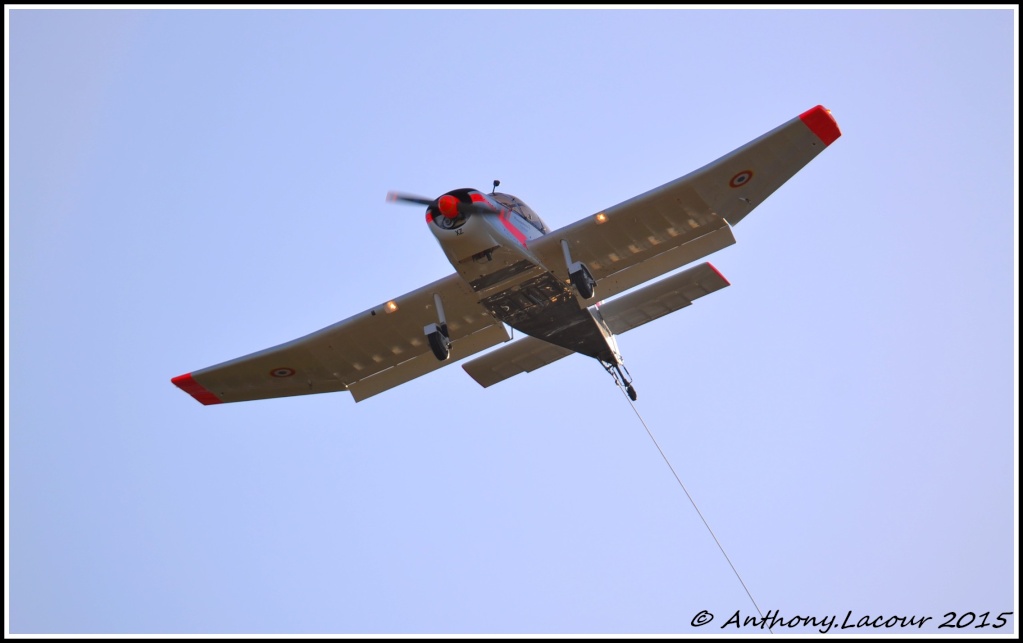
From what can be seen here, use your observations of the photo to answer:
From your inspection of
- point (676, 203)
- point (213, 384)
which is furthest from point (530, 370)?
point (213, 384)

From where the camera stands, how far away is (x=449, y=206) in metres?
21.1

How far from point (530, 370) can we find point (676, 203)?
4527 millimetres

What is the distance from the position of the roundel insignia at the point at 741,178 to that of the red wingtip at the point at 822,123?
1.29 meters

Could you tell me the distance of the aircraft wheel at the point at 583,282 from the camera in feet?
69.8

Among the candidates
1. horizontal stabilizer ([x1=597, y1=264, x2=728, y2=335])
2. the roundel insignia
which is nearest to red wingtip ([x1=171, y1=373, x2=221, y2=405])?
horizontal stabilizer ([x1=597, y1=264, x2=728, y2=335])

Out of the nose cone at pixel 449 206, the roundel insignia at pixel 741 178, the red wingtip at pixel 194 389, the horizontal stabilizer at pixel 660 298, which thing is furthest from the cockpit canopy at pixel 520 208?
the red wingtip at pixel 194 389

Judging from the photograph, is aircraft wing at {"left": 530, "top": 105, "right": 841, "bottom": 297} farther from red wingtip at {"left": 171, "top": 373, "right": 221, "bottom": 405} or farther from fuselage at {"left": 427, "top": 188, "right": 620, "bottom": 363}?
red wingtip at {"left": 171, "top": 373, "right": 221, "bottom": 405}

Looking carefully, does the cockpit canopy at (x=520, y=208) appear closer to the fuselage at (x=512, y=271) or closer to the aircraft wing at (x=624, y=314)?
the fuselage at (x=512, y=271)

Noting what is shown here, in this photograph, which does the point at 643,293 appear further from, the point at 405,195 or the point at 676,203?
the point at 405,195

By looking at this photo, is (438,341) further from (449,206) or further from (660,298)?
(660,298)

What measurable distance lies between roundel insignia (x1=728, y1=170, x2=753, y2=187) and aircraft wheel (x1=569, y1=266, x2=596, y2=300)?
2.96 meters

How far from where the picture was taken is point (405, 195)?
2167 centimetres

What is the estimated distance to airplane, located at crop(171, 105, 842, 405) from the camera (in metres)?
21.3

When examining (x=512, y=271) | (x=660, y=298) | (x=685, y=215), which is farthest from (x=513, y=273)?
(x=685, y=215)
